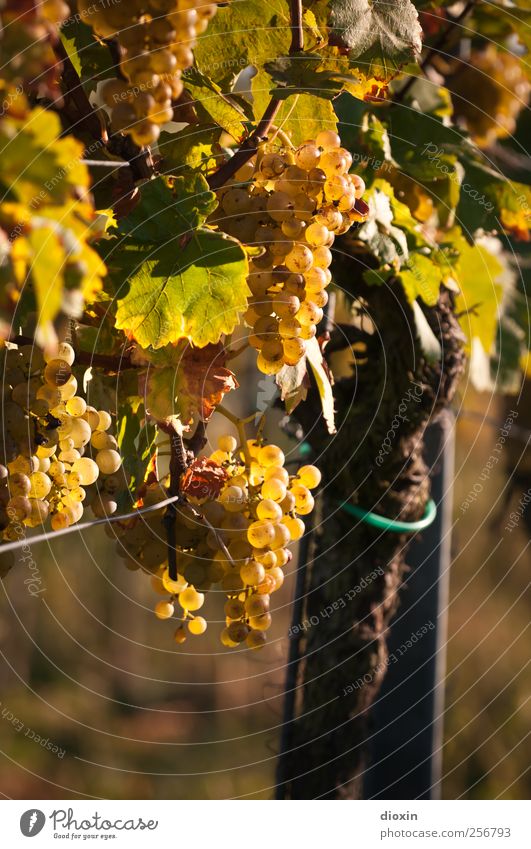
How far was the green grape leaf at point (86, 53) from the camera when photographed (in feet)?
1.74

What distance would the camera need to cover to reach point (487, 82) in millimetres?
916

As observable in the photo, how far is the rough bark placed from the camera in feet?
2.61

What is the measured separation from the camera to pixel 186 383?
1.72 feet

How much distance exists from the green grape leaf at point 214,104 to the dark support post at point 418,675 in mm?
421

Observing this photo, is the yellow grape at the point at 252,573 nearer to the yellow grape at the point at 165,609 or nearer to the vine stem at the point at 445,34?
the yellow grape at the point at 165,609

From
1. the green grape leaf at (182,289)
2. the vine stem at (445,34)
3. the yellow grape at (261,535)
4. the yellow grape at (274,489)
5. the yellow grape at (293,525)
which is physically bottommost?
the yellow grape at (261,535)

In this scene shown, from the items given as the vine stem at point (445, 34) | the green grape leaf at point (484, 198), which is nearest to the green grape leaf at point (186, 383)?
the green grape leaf at point (484, 198)

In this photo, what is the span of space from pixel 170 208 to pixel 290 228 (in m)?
0.07

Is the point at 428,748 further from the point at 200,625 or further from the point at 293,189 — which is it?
the point at 293,189
